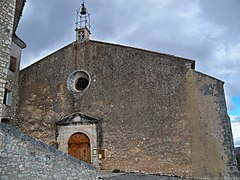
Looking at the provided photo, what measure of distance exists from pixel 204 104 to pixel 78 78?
629 cm

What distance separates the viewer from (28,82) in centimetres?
1381

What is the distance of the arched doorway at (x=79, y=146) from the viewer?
11.9 metres

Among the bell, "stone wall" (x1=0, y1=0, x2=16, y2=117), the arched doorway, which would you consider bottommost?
the arched doorway

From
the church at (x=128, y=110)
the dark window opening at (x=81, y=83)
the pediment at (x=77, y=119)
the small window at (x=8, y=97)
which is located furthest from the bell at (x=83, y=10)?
the pediment at (x=77, y=119)

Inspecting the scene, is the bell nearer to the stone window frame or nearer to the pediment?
the stone window frame

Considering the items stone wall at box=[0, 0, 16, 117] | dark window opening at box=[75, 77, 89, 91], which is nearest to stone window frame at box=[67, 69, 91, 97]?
dark window opening at box=[75, 77, 89, 91]

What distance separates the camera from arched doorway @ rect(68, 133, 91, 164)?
1191 centimetres

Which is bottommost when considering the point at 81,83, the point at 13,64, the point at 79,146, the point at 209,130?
the point at 79,146

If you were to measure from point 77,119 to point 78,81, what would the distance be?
2160 mm

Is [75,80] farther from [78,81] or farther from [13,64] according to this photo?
[13,64]

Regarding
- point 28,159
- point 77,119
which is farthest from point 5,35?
point 77,119

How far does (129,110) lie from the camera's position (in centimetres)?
1157

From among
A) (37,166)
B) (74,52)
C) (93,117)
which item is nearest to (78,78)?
(74,52)

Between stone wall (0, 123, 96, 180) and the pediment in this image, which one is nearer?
stone wall (0, 123, 96, 180)
